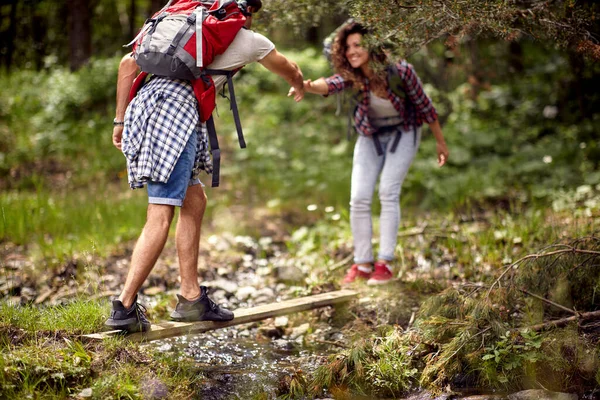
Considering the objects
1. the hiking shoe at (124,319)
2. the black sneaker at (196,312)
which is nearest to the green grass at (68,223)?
the black sneaker at (196,312)

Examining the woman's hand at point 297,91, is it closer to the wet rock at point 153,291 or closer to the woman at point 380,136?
the woman at point 380,136

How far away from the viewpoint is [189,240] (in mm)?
3697

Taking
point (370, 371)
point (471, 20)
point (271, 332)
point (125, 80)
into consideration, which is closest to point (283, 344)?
point (271, 332)

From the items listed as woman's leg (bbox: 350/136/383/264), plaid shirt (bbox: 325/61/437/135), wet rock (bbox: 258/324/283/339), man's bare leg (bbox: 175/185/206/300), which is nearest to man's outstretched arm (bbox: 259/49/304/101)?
plaid shirt (bbox: 325/61/437/135)

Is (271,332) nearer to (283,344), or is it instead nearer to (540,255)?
(283,344)

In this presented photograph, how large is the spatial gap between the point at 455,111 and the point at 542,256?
7.11m

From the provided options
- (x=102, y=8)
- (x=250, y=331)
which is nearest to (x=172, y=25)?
(x=250, y=331)

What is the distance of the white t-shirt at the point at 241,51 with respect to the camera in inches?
137

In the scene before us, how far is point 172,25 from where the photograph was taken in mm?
3303

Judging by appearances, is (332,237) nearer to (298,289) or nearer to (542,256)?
(298,289)

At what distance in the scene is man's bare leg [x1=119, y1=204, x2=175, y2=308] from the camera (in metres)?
A: 3.38

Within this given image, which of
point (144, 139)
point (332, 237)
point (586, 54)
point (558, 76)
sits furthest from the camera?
point (558, 76)

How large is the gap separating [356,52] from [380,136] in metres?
0.78

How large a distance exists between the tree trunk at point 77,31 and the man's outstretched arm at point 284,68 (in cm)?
1034
